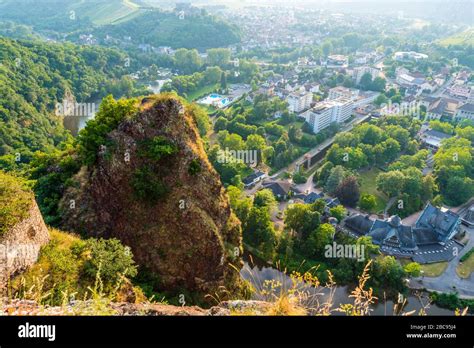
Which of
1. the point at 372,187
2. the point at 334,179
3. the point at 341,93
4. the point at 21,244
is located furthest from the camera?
the point at 341,93

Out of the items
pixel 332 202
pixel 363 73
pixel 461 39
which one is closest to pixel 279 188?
pixel 332 202

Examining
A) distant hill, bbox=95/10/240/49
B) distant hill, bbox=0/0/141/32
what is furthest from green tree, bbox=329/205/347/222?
distant hill, bbox=0/0/141/32

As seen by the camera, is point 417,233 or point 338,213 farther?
point 338,213

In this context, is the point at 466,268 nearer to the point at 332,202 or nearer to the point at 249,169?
the point at 332,202

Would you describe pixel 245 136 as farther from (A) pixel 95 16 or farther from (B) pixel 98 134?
(A) pixel 95 16

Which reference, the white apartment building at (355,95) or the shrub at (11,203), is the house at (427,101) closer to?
the white apartment building at (355,95)

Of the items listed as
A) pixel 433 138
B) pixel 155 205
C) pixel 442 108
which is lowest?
pixel 433 138

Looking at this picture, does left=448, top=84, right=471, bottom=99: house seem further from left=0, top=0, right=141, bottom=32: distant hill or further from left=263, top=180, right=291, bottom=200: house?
left=0, top=0, right=141, bottom=32: distant hill
